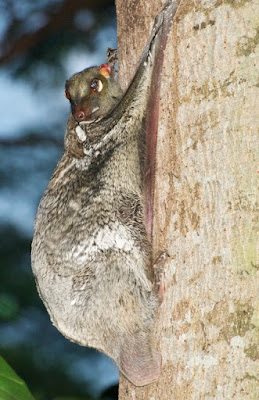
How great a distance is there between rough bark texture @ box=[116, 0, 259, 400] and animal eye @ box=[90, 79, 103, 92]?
608 millimetres

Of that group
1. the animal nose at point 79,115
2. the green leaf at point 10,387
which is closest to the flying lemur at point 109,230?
the animal nose at point 79,115

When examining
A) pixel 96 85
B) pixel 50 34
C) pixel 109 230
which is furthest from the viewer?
pixel 50 34

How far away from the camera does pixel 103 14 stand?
4898 millimetres

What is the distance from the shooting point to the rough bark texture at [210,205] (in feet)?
6.13

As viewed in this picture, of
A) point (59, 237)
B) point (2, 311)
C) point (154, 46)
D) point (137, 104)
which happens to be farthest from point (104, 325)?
point (2, 311)

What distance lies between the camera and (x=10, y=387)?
1.95 m

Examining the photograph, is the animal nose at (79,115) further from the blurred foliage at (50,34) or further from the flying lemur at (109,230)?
the blurred foliage at (50,34)

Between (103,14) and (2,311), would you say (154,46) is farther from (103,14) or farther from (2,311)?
(2,311)

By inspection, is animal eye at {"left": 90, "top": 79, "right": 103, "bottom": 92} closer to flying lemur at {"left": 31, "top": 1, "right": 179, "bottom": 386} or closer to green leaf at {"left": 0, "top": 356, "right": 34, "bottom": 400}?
flying lemur at {"left": 31, "top": 1, "right": 179, "bottom": 386}

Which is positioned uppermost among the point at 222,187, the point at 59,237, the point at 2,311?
the point at 222,187

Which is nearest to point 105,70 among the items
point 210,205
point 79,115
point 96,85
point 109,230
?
point 96,85

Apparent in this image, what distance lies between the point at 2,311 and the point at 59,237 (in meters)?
2.59

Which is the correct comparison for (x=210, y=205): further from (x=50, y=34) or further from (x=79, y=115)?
(x=50, y=34)

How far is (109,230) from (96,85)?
2.57 feet
